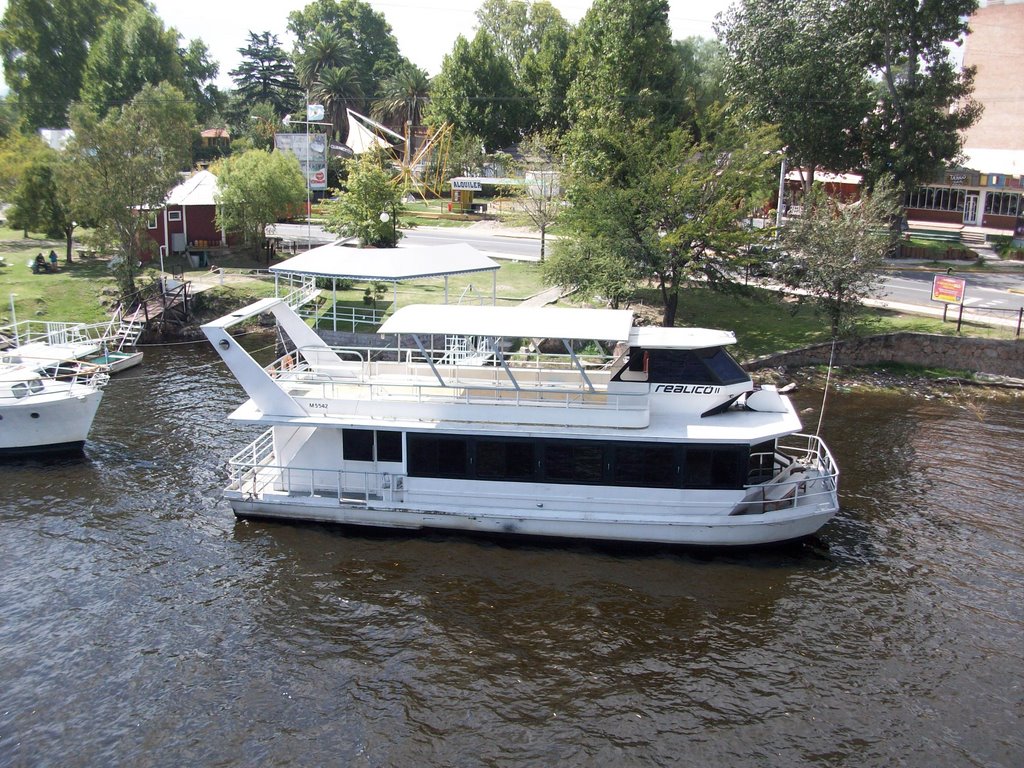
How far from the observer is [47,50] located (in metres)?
93.6

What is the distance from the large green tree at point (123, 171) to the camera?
40344 mm

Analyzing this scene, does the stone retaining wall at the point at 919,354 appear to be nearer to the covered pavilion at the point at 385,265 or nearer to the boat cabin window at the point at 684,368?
the covered pavilion at the point at 385,265

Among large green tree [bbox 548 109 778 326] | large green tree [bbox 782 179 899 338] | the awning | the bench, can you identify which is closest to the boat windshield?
the awning

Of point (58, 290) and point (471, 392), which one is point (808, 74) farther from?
point (58, 290)

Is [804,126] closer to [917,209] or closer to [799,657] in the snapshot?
[917,209]

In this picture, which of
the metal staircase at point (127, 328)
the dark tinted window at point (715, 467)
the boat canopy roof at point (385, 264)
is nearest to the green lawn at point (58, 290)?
the metal staircase at point (127, 328)

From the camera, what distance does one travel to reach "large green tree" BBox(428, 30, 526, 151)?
79.9 m

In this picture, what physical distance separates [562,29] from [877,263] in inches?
2341

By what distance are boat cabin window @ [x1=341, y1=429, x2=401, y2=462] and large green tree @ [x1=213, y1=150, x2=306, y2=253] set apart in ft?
103

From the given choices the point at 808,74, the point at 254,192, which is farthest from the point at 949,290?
the point at 254,192

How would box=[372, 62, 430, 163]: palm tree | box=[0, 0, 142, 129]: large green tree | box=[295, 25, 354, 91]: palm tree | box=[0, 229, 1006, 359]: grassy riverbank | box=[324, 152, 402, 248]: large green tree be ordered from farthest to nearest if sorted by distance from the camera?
box=[295, 25, 354, 91]: palm tree → box=[0, 0, 142, 129]: large green tree → box=[372, 62, 430, 163]: palm tree → box=[324, 152, 402, 248]: large green tree → box=[0, 229, 1006, 359]: grassy riverbank

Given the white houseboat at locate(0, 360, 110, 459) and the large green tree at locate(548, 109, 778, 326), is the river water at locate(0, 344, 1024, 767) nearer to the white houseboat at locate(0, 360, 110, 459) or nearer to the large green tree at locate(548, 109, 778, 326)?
the white houseboat at locate(0, 360, 110, 459)

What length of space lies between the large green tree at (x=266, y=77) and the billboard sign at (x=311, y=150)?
154ft

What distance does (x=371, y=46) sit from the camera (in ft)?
374
